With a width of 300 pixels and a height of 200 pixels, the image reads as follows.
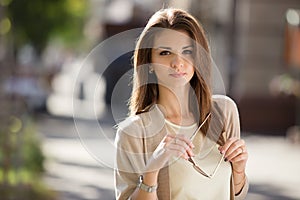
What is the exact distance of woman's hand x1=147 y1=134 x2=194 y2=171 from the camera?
2486 millimetres

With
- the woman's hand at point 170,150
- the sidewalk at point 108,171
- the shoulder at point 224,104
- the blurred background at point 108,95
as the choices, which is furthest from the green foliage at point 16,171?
the woman's hand at point 170,150

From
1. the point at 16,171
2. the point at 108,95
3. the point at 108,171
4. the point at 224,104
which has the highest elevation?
the point at 224,104

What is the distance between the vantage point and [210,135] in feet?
8.95

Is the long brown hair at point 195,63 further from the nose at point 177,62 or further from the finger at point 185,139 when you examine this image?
the finger at point 185,139

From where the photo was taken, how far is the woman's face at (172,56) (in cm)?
270

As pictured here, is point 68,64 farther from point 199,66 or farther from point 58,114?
point 199,66

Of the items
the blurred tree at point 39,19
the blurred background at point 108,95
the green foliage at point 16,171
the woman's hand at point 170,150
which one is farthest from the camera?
the blurred tree at point 39,19

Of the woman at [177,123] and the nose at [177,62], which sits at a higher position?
the nose at [177,62]

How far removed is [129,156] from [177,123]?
0.20 metres

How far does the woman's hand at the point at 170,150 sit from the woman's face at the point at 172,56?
23cm

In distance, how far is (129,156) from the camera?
2625mm

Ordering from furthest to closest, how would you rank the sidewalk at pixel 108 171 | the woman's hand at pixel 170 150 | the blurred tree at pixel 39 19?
the blurred tree at pixel 39 19 < the sidewalk at pixel 108 171 < the woman's hand at pixel 170 150

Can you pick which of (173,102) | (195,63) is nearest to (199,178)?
(173,102)

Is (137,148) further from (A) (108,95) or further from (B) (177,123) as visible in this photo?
(A) (108,95)
